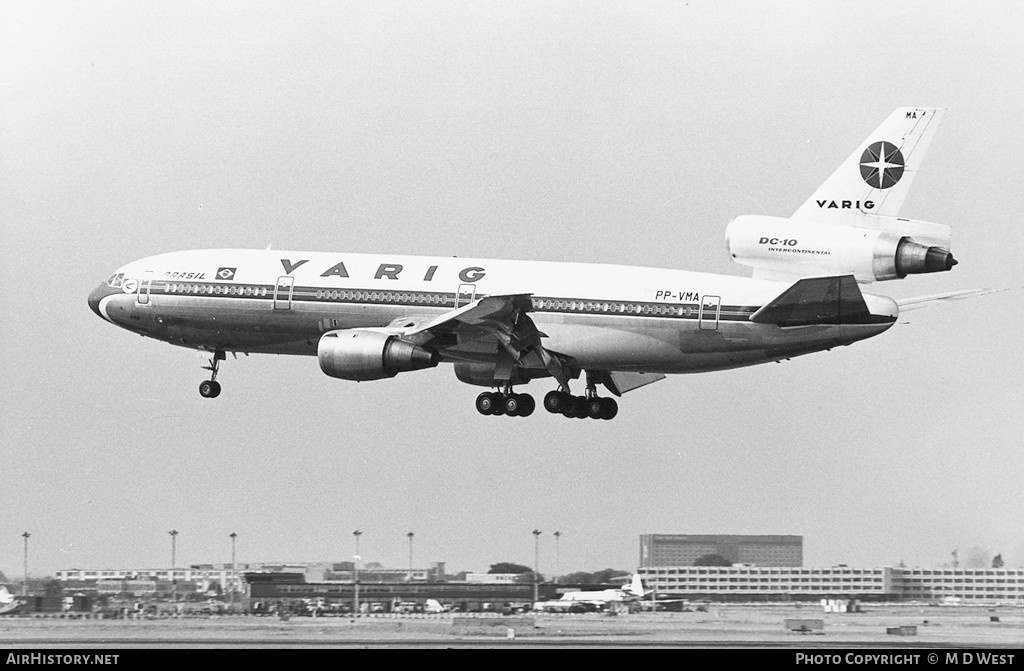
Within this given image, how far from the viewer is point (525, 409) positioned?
61.8m

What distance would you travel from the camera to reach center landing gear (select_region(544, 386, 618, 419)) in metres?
62.6

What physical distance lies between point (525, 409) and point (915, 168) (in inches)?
602

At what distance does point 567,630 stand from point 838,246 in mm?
14759

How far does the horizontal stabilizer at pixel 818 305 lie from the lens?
5459 centimetres

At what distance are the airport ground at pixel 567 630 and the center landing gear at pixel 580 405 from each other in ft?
30.1

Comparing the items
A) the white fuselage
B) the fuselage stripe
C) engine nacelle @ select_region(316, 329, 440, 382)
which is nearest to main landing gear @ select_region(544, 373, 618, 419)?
the white fuselage

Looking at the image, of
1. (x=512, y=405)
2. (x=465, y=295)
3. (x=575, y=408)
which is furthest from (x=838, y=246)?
(x=512, y=405)

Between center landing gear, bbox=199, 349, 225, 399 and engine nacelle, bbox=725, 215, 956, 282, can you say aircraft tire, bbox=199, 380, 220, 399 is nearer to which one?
center landing gear, bbox=199, 349, 225, 399

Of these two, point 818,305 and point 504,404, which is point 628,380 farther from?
point 818,305

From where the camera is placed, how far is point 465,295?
196ft
